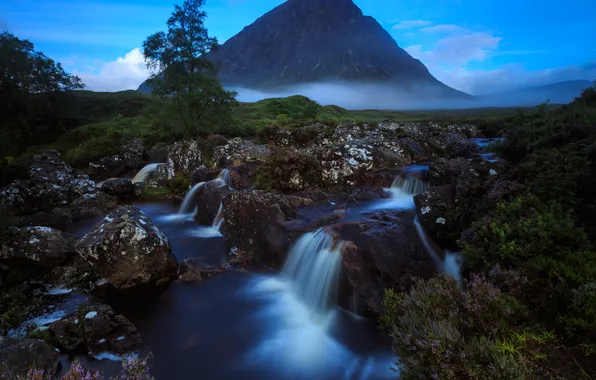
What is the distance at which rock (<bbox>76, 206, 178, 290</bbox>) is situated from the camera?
10.2 m

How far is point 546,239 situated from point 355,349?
5268mm

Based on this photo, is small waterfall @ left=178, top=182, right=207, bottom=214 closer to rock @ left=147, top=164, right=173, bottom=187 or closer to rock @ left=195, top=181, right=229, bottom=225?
rock @ left=195, top=181, right=229, bottom=225

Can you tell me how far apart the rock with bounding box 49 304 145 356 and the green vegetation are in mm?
6761

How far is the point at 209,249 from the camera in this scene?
45.6ft

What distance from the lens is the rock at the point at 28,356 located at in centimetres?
574

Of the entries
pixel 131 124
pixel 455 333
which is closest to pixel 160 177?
pixel 455 333

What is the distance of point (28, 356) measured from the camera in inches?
241

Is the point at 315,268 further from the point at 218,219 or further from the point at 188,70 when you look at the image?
the point at 188,70

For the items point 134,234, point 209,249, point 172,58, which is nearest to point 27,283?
Result: point 134,234

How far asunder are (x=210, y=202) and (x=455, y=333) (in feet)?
49.0

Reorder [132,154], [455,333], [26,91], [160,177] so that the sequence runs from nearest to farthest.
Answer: [455,333]
[160,177]
[132,154]
[26,91]

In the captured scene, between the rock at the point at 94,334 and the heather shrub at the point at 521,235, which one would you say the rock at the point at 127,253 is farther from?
the heather shrub at the point at 521,235

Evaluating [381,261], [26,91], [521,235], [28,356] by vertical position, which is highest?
[26,91]

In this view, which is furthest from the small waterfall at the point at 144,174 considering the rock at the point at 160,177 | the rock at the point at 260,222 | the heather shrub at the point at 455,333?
the heather shrub at the point at 455,333
